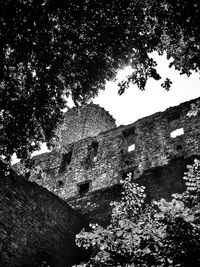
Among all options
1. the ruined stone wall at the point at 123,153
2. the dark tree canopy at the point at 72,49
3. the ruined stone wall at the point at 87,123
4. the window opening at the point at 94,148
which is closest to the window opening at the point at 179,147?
the ruined stone wall at the point at 123,153

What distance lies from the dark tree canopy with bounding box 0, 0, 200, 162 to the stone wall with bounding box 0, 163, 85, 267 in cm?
165

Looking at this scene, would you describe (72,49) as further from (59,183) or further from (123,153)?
(59,183)

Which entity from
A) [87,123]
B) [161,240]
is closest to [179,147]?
[87,123]

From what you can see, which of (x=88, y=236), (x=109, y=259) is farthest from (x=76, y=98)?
(x=109, y=259)

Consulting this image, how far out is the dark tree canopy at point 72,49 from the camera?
568 centimetres

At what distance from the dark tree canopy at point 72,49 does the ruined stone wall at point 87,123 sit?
17758 mm

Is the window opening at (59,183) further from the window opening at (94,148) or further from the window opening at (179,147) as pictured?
the window opening at (179,147)

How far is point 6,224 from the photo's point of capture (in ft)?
25.3

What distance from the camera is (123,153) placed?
1895 centimetres

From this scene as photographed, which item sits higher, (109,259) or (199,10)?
(199,10)

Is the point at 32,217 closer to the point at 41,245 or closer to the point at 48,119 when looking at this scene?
the point at 41,245

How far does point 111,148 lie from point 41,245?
11.8 metres

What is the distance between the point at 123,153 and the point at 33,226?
11.1 m

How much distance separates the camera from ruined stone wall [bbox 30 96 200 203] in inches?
677
